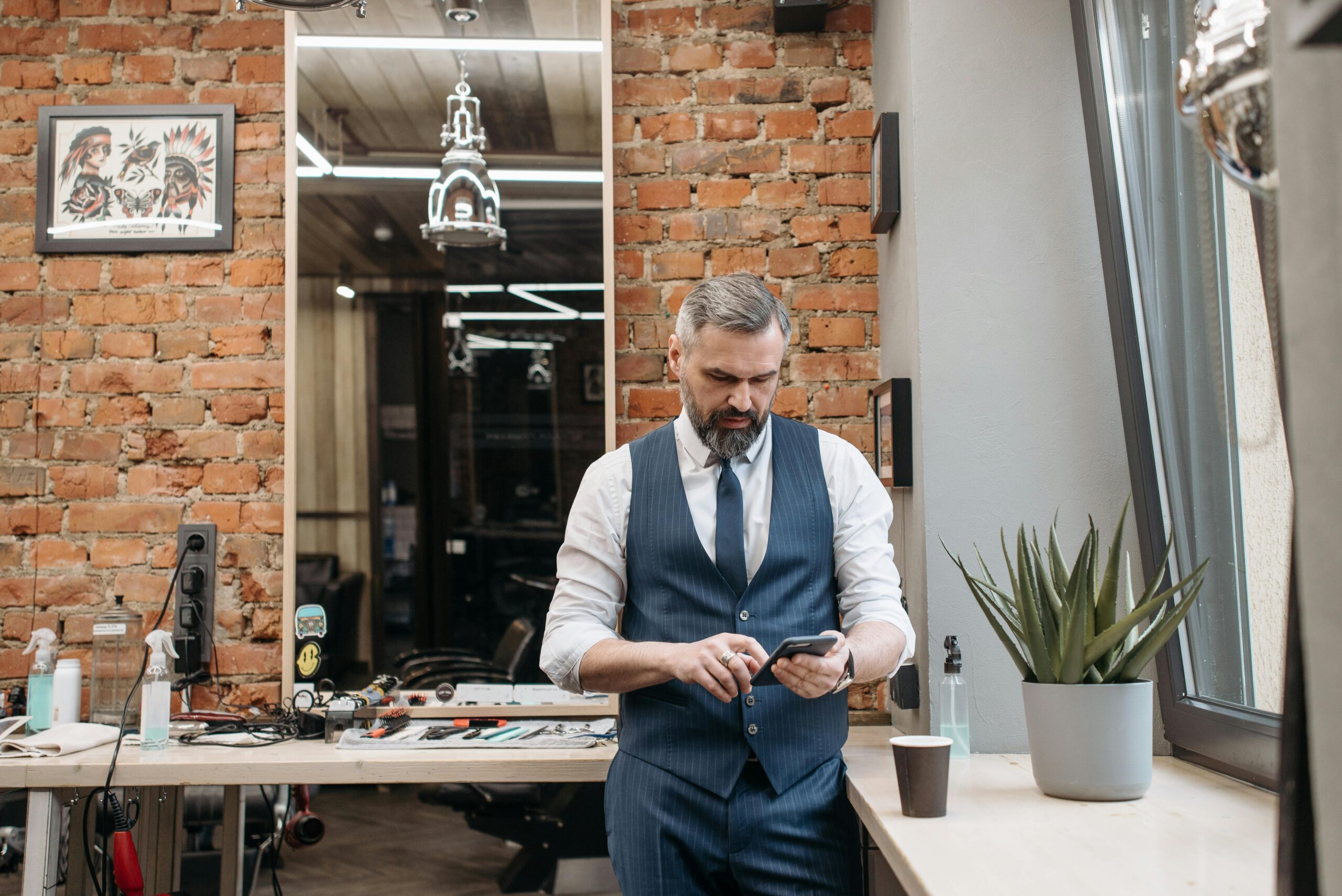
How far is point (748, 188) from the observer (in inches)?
108

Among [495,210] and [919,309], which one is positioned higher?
[495,210]

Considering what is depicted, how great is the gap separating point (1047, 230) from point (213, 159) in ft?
7.13

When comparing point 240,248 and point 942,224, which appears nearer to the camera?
point 942,224

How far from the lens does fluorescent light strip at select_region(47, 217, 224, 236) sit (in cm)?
282

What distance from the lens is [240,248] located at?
9.27ft

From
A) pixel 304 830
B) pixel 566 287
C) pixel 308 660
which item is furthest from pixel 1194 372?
pixel 304 830

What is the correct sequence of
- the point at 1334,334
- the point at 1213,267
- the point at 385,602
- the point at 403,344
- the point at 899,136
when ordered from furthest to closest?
the point at 403,344, the point at 385,602, the point at 899,136, the point at 1213,267, the point at 1334,334

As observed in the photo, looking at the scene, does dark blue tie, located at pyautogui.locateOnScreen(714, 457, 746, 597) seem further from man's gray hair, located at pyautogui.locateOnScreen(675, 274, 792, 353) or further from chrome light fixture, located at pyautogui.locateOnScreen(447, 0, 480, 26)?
chrome light fixture, located at pyautogui.locateOnScreen(447, 0, 480, 26)

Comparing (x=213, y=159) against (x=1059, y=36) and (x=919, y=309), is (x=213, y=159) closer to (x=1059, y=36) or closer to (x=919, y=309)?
(x=919, y=309)

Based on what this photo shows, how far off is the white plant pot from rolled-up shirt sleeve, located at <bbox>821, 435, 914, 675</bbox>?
31 cm

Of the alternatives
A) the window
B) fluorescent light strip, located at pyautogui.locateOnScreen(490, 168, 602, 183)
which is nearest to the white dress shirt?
the window

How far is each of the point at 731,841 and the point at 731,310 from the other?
905 mm

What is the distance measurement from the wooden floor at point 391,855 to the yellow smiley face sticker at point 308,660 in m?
1.52

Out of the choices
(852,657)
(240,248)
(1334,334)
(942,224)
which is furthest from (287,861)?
(1334,334)
